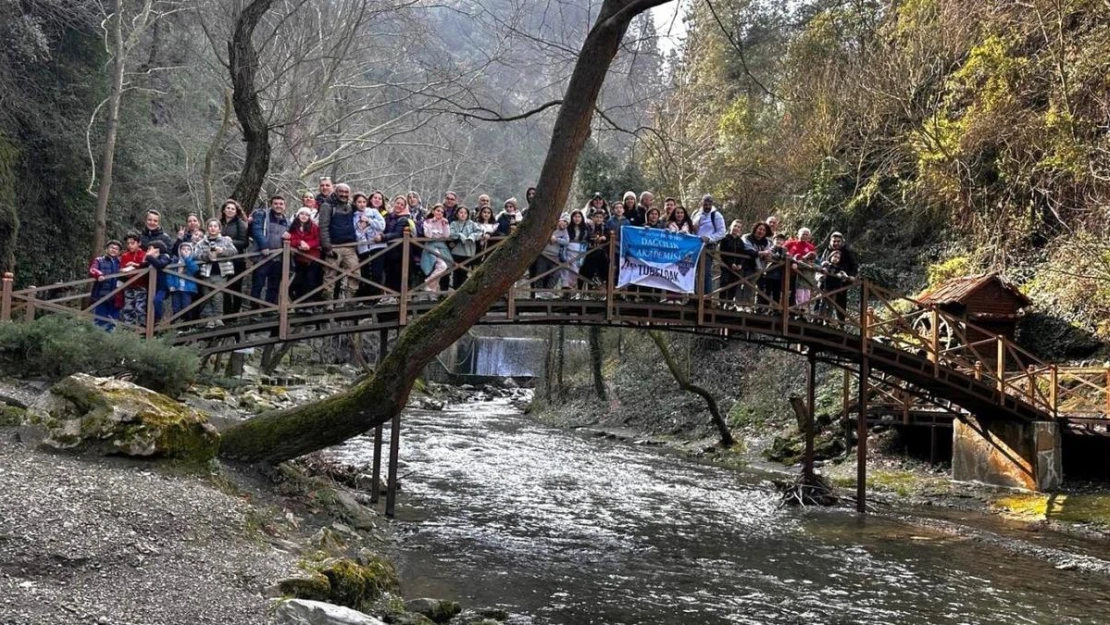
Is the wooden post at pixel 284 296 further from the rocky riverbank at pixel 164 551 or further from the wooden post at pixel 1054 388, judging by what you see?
the wooden post at pixel 1054 388

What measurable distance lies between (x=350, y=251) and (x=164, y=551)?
21.7 ft

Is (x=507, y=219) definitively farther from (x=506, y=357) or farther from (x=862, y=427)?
(x=506, y=357)

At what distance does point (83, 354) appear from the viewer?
9.63 metres

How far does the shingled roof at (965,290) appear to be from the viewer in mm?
18547

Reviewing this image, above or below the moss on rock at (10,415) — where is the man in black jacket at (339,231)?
above

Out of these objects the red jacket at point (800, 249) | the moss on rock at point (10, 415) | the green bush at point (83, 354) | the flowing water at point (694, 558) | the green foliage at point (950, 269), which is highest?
the green foliage at point (950, 269)

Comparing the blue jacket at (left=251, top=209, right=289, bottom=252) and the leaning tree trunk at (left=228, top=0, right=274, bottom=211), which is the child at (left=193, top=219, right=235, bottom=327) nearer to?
the blue jacket at (left=251, top=209, right=289, bottom=252)

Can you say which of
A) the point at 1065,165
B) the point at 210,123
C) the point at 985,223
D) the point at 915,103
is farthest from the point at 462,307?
the point at 210,123

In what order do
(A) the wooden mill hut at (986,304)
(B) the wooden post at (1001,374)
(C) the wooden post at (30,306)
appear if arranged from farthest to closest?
(A) the wooden mill hut at (986,304) < (B) the wooden post at (1001,374) < (C) the wooden post at (30,306)

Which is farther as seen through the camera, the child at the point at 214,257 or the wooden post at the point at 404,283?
the wooden post at the point at 404,283

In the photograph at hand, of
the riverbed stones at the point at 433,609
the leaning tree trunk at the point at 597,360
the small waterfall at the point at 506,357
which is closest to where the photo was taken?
the riverbed stones at the point at 433,609

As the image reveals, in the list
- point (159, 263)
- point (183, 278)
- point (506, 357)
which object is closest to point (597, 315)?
point (183, 278)

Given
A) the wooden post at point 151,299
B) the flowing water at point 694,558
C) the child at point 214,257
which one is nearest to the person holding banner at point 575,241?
the flowing water at point 694,558

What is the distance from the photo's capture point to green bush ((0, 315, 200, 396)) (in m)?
9.67
